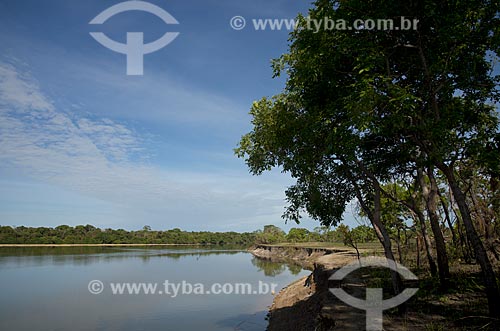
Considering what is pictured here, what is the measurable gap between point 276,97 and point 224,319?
18571mm

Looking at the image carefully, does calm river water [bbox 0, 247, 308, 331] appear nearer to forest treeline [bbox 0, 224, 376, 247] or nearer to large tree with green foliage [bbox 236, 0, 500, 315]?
large tree with green foliage [bbox 236, 0, 500, 315]

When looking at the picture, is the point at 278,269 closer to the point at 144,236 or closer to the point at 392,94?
the point at 392,94

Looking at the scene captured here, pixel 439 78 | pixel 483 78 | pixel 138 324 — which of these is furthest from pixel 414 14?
pixel 138 324

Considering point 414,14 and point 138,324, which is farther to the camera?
point 138,324

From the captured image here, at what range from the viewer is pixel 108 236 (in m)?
146

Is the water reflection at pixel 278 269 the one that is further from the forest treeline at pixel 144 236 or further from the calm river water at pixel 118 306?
the forest treeline at pixel 144 236

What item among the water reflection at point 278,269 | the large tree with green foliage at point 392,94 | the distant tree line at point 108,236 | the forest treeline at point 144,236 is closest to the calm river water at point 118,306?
the water reflection at point 278,269

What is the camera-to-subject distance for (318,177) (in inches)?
557

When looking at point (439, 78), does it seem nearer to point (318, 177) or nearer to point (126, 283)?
point (318, 177)

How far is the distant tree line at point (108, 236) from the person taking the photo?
12319cm

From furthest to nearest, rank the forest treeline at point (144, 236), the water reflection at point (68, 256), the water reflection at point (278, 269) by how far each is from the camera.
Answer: the forest treeline at point (144, 236) < the water reflection at point (68, 256) < the water reflection at point (278, 269)

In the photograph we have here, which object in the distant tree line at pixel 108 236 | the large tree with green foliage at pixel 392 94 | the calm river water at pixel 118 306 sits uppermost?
the large tree with green foliage at pixel 392 94

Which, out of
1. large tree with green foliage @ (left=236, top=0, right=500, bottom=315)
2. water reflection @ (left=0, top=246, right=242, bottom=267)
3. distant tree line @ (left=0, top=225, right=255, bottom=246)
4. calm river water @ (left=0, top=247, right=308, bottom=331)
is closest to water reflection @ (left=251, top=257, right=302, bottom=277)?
calm river water @ (left=0, top=247, right=308, bottom=331)

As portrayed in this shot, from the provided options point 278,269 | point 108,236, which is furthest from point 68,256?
point 108,236
